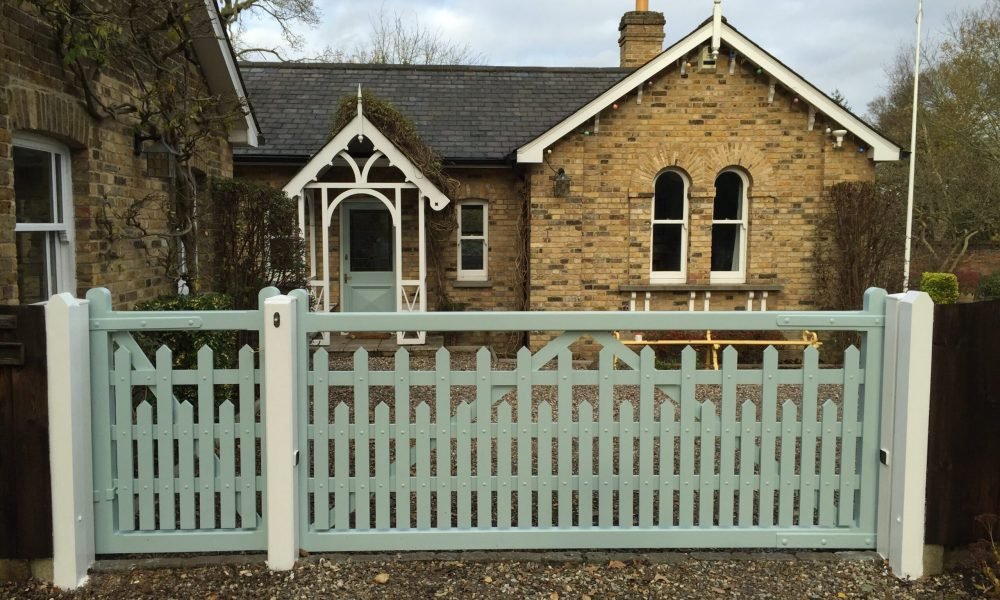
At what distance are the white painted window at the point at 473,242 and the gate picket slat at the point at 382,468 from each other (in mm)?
9239

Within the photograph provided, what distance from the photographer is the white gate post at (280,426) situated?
3.42 metres

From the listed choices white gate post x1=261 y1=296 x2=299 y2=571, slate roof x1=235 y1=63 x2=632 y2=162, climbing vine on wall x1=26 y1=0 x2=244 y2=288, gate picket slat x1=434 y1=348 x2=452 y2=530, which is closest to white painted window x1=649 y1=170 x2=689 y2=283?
slate roof x1=235 y1=63 x2=632 y2=162

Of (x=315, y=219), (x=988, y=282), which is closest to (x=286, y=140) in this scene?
(x=315, y=219)

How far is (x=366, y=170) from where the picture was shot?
11102 mm

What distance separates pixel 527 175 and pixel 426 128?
2.58 metres

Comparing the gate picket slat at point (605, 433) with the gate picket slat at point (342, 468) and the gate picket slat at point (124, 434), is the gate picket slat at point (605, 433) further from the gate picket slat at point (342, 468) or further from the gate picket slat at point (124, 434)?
the gate picket slat at point (124, 434)

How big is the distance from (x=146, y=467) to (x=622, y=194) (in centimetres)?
921

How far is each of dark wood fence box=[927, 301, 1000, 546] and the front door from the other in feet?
33.5

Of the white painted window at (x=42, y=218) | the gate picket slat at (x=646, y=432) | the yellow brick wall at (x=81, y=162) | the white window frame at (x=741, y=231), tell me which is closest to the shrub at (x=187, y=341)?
the yellow brick wall at (x=81, y=162)

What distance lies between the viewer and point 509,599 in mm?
3301

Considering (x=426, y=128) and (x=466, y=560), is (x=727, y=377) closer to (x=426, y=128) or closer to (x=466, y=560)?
(x=466, y=560)

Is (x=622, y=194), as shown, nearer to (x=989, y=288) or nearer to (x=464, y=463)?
(x=464, y=463)

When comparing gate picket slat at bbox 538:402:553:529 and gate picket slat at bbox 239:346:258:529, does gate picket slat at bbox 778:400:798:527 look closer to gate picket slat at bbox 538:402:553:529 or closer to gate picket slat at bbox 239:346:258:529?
gate picket slat at bbox 538:402:553:529

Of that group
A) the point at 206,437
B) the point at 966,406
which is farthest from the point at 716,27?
the point at 206,437
